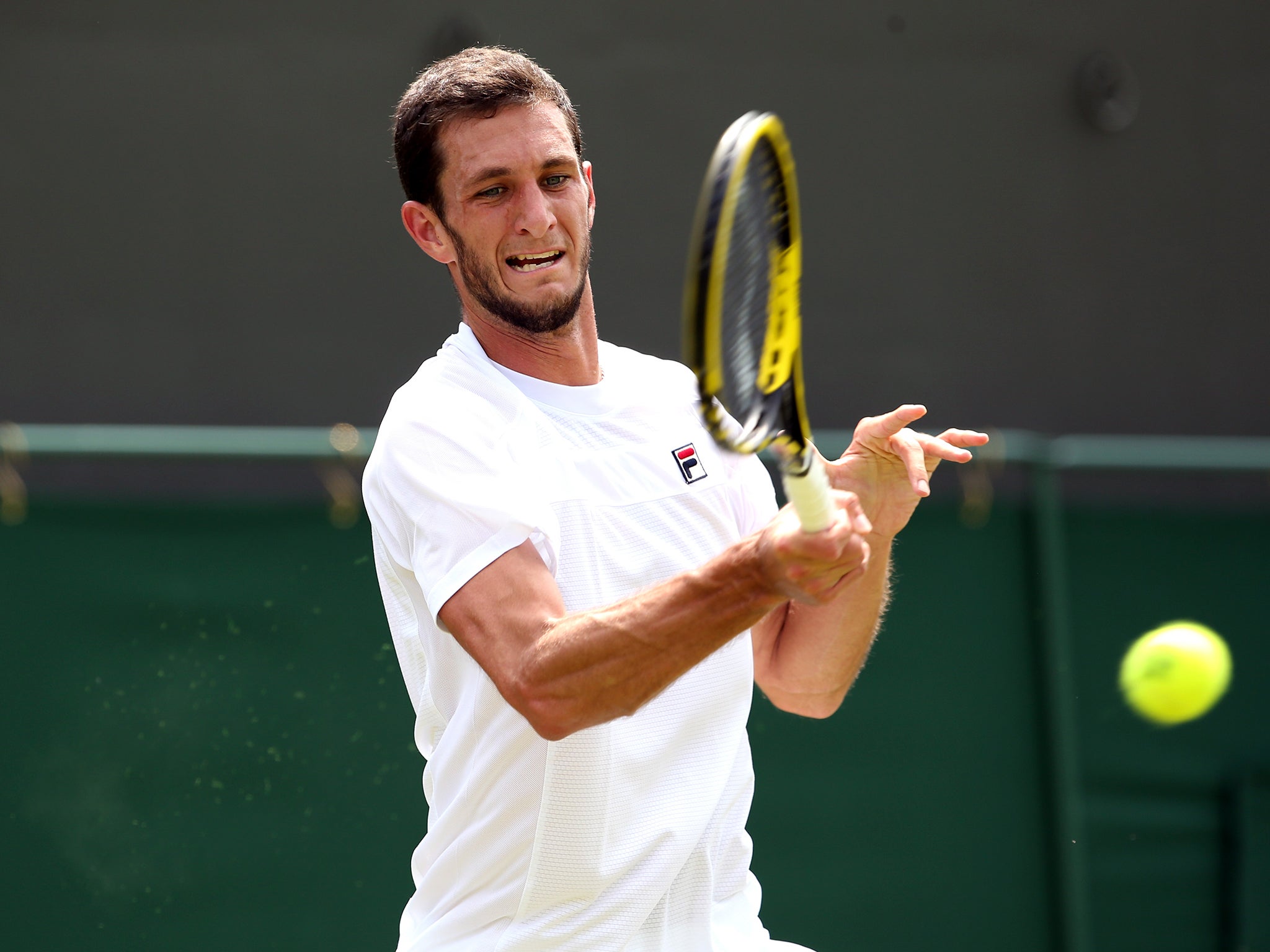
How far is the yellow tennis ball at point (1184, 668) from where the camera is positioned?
14.2 feet

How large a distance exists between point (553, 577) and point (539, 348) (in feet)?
1.59

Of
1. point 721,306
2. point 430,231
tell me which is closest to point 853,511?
point 721,306

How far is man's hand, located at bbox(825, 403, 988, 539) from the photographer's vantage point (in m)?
2.48

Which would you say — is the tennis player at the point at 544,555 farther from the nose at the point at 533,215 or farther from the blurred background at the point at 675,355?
the blurred background at the point at 675,355

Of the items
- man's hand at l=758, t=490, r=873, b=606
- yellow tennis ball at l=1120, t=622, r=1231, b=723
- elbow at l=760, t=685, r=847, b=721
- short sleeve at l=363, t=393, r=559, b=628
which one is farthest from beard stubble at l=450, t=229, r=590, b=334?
yellow tennis ball at l=1120, t=622, r=1231, b=723

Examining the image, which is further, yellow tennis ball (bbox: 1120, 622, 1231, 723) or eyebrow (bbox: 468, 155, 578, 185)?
yellow tennis ball (bbox: 1120, 622, 1231, 723)

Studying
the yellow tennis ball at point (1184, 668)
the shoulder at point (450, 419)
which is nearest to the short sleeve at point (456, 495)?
the shoulder at point (450, 419)

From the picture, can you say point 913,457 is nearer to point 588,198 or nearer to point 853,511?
point 853,511

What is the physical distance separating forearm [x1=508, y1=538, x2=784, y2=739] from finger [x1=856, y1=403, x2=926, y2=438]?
2.05 ft

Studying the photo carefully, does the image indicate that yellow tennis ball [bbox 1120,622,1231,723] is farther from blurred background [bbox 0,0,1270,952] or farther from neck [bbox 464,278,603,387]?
neck [bbox 464,278,603,387]

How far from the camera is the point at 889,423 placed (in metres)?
2.46

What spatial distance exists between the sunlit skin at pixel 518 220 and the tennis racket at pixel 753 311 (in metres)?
0.35

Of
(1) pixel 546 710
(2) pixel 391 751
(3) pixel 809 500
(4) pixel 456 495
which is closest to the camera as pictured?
(3) pixel 809 500

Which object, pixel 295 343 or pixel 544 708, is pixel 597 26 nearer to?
pixel 295 343
